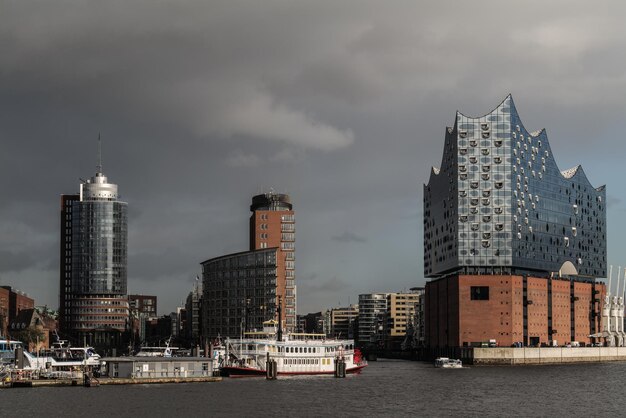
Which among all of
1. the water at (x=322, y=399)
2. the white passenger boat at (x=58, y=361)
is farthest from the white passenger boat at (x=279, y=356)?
the white passenger boat at (x=58, y=361)

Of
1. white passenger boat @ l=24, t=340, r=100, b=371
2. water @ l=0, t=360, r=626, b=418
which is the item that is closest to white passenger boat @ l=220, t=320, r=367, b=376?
water @ l=0, t=360, r=626, b=418

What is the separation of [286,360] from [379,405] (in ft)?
189

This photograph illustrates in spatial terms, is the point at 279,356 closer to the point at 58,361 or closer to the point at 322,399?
the point at 58,361

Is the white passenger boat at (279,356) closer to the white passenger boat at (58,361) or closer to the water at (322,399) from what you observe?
the water at (322,399)

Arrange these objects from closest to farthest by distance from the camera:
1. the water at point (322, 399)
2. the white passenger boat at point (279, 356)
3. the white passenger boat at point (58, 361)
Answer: the water at point (322, 399) → the white passenger boat at point (58, 361) → the white passenger boat at point (279, 356)

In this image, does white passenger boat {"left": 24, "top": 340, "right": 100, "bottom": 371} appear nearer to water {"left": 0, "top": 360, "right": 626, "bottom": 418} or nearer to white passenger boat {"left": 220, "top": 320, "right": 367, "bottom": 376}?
white passenger boat {"left": 220, "top": 320, "right": 367, "bottom": 376}

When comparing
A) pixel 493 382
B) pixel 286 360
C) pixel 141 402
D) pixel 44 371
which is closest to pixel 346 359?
pixel 286 360

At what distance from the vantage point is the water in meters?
112

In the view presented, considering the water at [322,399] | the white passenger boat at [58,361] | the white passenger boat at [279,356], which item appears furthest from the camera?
the white passenger boat at [279,356]

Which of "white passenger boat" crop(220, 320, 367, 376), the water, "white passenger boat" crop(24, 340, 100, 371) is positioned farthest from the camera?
"white passenger boat" crop(220, 320, 367, 376)

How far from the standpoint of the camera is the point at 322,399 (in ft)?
422

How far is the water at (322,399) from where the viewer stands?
112 m

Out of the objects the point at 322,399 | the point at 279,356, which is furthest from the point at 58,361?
the point at 322,399

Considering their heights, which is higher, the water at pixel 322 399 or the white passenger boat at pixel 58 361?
the white passenger boat at pixel 58 361
